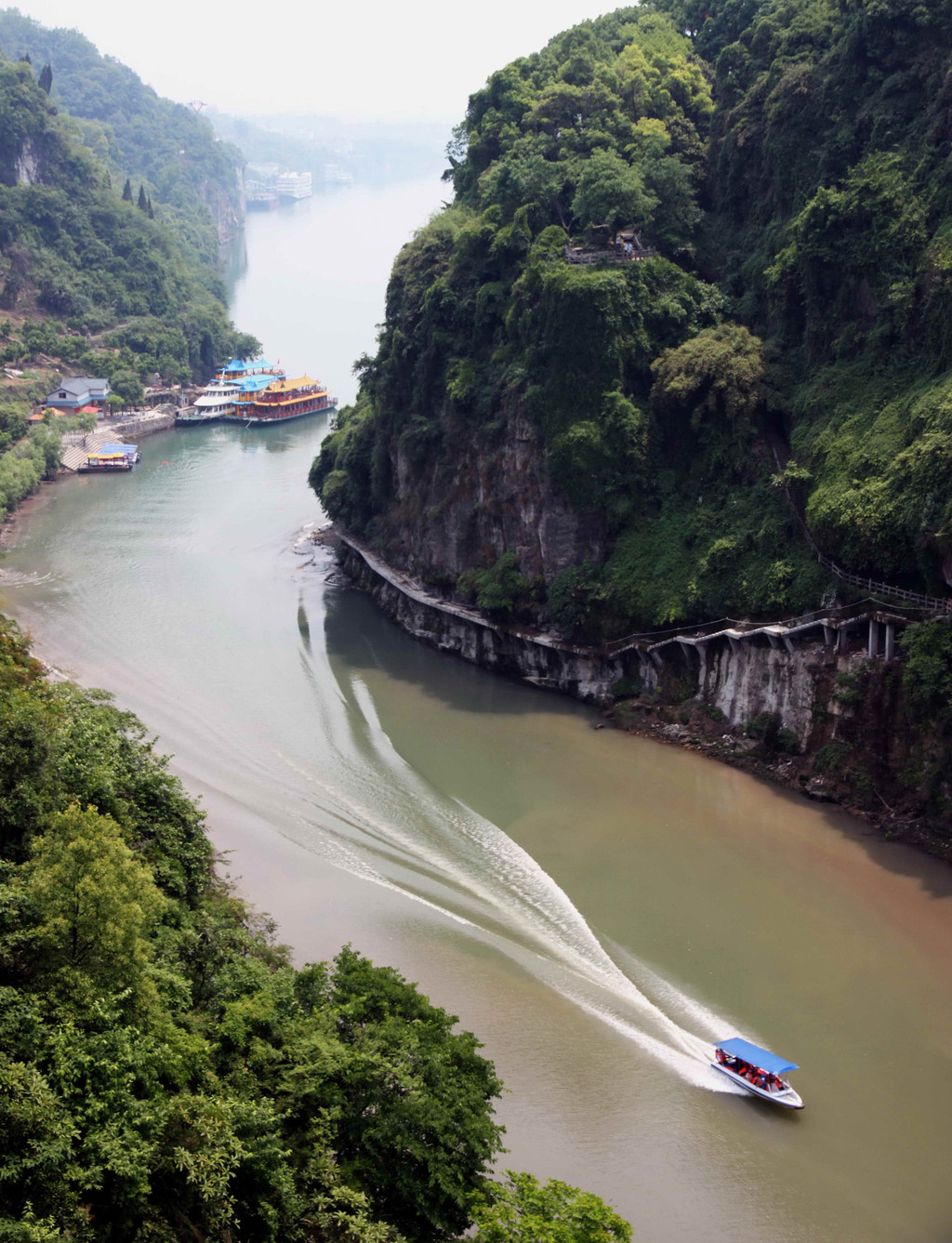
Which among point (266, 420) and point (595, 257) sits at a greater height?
point (595, 257)

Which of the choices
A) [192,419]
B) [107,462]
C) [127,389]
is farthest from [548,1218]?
[127,389]

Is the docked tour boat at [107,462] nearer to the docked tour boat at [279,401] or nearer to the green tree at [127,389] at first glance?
the green tree at [127,389]

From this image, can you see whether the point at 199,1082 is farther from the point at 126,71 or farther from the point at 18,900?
the point at 126,71

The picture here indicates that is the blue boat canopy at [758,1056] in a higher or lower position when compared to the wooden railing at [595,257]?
lower

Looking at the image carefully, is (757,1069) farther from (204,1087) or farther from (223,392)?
(223,392)

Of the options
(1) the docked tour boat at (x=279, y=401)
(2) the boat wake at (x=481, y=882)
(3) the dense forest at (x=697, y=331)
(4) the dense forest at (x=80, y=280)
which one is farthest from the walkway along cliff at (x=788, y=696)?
(4) the dense forest at (x=80, y=280)

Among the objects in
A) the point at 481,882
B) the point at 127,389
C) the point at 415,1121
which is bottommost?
the point at 481,882

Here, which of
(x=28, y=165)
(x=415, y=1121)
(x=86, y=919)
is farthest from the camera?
(x=28, y=165)

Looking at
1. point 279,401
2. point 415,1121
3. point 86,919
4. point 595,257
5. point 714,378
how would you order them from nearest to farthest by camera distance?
point 415,1121 < point 86,919 < point 714,378 < point 595,257 < point 279,401
